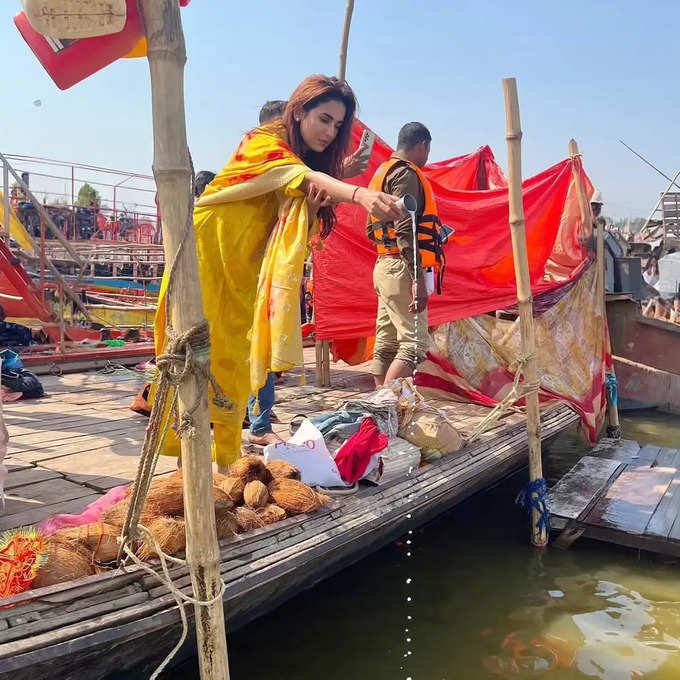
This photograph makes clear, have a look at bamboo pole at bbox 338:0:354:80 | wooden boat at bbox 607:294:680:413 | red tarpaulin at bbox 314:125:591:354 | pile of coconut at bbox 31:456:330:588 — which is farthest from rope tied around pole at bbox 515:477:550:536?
wooden boat at bbox 607:294:680:413

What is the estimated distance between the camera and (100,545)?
2021mm

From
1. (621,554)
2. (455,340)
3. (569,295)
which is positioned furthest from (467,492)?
(569,295)

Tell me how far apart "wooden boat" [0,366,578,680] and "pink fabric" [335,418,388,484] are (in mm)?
97

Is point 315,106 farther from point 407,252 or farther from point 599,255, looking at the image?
point 599,255

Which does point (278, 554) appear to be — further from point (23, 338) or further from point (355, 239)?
point (23, 338)

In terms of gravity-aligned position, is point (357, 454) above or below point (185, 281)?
below

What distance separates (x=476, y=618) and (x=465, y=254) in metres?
2.98

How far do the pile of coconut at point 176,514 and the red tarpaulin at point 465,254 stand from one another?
281cm

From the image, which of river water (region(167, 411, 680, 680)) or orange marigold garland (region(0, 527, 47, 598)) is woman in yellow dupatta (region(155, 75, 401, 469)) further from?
river water (region(167, 411, 680, 680))

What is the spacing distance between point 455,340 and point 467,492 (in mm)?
1851

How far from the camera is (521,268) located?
12.1 ft

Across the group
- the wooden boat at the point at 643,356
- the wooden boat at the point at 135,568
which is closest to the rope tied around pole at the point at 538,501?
the wooden boat at the point at 135,568

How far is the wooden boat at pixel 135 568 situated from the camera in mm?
1694

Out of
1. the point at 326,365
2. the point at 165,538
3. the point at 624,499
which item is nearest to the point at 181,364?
the point at 165,538
